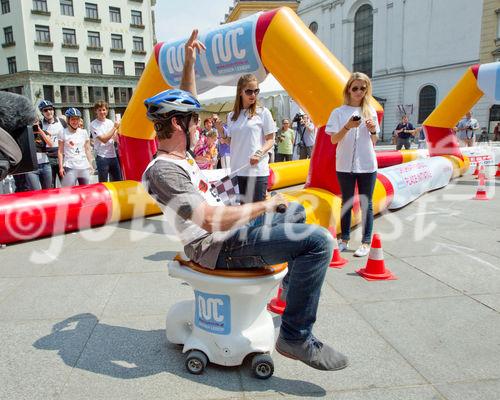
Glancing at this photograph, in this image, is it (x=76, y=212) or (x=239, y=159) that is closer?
(x=239, y=159)

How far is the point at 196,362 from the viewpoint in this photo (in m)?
→ 2.32

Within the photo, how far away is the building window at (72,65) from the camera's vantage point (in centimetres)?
4016

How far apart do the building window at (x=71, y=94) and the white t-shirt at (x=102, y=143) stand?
3726cm

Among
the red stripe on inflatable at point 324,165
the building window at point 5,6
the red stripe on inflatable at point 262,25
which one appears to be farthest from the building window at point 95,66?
the red stripe on inflatable at point 324,165

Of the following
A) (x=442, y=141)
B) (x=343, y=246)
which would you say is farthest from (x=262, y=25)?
(x=442, y=141)

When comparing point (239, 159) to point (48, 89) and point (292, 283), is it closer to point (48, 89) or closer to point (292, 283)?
point (292, 283)

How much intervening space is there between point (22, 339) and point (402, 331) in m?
2.56

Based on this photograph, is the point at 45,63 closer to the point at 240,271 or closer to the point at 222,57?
the point at 222,57

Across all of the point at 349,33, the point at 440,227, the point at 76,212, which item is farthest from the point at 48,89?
the point at 440,227

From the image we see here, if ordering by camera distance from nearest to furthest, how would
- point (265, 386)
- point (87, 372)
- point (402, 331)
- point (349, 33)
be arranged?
1. point (265, 386)
2. point (87, 372)
3. point (402, 331)
4. point (349, 33)

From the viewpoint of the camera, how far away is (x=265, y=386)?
7.26ft

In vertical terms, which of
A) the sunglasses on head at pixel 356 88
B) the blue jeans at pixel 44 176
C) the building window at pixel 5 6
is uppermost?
the building window at pixel 5 6

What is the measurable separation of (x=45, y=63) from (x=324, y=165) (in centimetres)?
4147

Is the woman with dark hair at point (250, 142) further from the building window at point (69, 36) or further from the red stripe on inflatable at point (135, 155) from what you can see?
the building window at point (69, 36)
